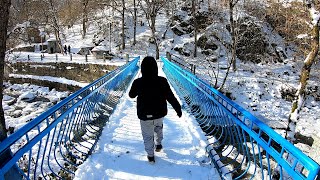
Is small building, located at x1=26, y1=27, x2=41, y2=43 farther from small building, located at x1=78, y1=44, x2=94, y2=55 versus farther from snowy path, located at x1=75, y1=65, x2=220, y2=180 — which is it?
snowy path, located at x1=75, y1=65, x2=220, y2=180

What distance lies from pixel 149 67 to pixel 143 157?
157 cm

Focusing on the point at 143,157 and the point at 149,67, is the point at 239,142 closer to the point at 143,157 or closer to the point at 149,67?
the point at 143,157

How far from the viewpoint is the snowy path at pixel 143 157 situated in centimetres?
386

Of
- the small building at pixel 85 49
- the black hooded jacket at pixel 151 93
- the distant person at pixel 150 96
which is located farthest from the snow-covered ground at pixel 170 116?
the small building at pixel 85 49

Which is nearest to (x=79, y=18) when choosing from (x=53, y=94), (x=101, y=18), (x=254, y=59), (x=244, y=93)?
(x=101, y=18)

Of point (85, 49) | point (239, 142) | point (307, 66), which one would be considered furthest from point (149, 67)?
point (85, 49)

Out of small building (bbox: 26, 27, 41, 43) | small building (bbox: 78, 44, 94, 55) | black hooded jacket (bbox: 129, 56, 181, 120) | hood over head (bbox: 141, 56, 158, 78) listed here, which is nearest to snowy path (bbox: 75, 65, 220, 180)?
black hooded jacket (bbox: 129, 56, 181, 120)

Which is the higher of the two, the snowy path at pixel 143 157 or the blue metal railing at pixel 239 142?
the blue metal railing at pixel 239 142

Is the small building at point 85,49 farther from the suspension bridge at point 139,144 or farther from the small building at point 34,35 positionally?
the suspension bridge at point 139,144

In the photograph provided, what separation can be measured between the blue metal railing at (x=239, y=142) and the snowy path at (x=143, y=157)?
0.91 feet

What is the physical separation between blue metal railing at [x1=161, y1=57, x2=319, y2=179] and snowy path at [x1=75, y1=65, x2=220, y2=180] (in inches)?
10.9

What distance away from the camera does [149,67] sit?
153 inches

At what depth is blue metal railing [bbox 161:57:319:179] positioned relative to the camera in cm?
212

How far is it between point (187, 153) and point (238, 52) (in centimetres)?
2870
